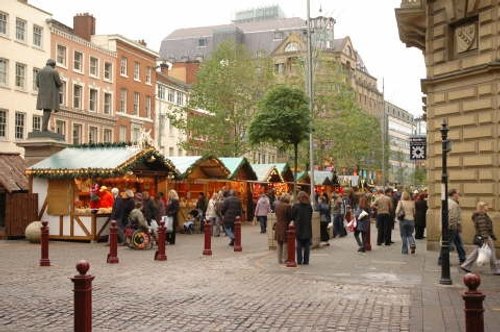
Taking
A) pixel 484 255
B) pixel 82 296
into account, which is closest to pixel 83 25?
pixel 484 255

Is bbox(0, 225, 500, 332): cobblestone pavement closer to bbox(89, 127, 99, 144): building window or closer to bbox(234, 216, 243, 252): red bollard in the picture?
bbox(234, 216, 243, 252): red bollard

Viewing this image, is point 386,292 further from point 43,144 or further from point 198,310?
point 43,144

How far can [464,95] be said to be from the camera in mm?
17469

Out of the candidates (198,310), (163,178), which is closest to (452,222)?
(198,310)

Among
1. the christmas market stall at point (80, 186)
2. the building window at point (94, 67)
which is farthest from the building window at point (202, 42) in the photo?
the christmas market stall at point (80, 186)

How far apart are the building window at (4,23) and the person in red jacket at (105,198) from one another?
81.1 ft

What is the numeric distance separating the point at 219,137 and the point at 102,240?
89.4 feet

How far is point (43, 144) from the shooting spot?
23938 millimetres

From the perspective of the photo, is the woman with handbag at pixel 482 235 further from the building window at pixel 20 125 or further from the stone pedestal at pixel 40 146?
the building window at pixel 20 125

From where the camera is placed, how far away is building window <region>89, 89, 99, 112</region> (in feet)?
169

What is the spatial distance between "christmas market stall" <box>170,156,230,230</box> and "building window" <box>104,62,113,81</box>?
2373cm

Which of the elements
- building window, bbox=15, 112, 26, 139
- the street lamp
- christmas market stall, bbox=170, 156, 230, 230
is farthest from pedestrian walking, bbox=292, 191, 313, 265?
building window, bbox=15, 112, 26, 139

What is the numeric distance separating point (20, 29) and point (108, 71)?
10024mm

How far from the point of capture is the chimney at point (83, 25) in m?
53.4
